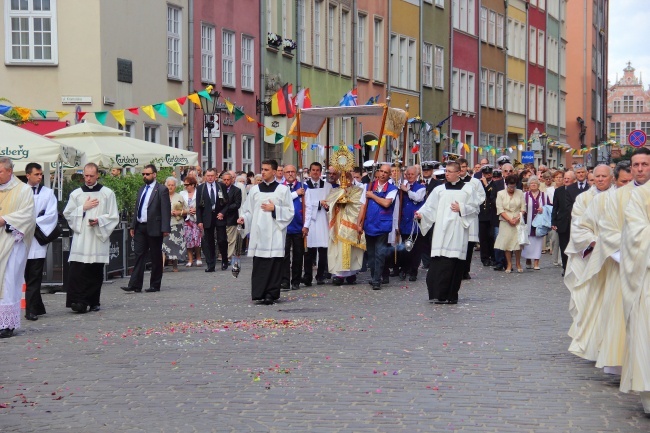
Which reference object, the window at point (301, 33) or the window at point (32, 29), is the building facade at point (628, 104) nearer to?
the window at point (301, 33)

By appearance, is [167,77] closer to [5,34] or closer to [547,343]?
[5,34]

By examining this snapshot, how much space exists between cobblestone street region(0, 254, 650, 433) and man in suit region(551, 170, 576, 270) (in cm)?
531

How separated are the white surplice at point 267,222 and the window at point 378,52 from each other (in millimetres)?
30913

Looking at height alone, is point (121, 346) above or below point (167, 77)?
below

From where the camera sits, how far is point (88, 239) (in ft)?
52.9

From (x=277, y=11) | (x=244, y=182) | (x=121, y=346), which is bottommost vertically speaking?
(x=121, y=346)

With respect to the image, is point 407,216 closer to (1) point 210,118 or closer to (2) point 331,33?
(1) point 210,118

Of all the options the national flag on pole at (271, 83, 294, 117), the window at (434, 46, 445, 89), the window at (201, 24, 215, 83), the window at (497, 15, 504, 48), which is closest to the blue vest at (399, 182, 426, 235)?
the national flag on pole at (271, 83, 294, 117)

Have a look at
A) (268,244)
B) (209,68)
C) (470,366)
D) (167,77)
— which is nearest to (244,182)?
(167,77)

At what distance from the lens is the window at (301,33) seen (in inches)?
1590

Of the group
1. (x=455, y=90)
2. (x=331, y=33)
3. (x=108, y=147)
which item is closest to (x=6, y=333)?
(x=108, y=147)

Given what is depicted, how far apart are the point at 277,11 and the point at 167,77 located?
25.4ft

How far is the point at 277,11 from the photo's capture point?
127ft

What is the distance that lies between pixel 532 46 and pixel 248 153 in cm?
3862
